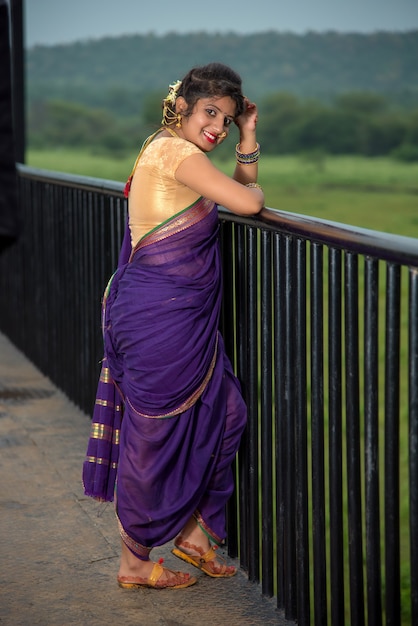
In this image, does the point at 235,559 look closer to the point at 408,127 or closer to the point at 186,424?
the point at 186,424

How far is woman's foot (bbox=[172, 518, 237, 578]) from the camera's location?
9.46ft

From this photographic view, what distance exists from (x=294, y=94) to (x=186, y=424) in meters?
56.8

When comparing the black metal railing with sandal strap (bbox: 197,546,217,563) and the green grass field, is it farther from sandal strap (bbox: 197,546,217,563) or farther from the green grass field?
the green grass field

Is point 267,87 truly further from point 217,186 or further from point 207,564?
point 217,186

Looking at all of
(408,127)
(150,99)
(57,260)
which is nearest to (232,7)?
(150,99)

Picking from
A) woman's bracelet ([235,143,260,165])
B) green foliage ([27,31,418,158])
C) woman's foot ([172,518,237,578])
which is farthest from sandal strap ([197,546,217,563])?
green foliage ([27,31,418,158])

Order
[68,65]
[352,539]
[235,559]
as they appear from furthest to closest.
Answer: [68,65] → [235,559] → [352,539]

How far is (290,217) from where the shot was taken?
2.47 m

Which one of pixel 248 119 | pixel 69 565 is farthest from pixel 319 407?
pixel 69 565

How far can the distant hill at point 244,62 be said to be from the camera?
54125mm

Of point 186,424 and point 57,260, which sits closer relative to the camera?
point 186,424

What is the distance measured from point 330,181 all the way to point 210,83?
183ft

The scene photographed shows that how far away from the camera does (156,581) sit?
2777mm

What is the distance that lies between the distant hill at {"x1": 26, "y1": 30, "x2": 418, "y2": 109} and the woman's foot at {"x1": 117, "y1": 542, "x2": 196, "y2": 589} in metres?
52.2
